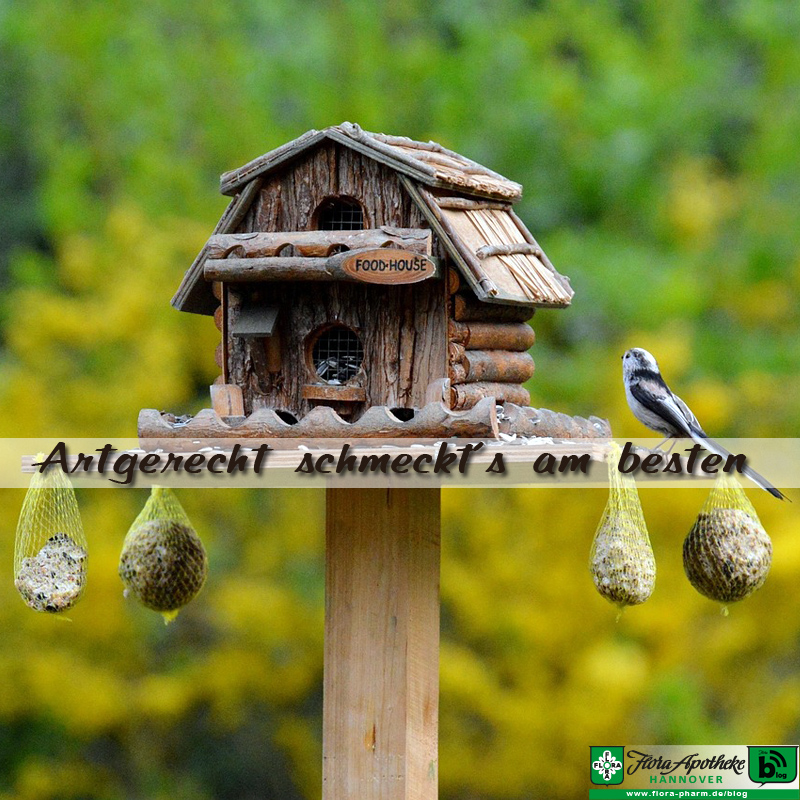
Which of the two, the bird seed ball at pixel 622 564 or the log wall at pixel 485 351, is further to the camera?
the log wall at pixel 485 351

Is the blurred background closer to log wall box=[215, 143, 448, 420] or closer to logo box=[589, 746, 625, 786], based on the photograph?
logo box=[589, 746, 625, 786]

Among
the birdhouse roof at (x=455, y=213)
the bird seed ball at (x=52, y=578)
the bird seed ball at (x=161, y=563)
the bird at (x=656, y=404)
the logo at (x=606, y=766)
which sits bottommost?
the logo at (x=606, y=766)

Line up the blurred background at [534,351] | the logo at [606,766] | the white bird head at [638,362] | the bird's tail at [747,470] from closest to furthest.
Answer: the bird's tail at [747,470] → the white bird head at [638,362] → the logo at [606,766] → the blurred background at [534,351]

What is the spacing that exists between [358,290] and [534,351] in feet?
8.92

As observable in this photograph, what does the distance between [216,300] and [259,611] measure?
2.92m

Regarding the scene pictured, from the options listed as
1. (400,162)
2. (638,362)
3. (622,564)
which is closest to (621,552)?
(622,564)

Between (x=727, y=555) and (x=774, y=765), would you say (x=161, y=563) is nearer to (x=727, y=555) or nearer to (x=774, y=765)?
(x=727, y=555)

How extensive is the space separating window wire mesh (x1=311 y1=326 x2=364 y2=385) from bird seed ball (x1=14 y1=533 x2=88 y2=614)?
2.14 feet

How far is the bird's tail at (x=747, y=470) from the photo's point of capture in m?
2.39

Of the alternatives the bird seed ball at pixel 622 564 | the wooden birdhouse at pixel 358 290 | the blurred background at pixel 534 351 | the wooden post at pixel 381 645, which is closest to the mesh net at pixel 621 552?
the bird seed ball at pixel 622 564

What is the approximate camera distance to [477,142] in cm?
569

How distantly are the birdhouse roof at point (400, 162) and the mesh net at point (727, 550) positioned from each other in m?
0.82

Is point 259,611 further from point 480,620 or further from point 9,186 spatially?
point 9,186

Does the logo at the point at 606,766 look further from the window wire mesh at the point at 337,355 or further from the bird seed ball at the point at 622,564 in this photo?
the window wire mesh at the point at 337,355
